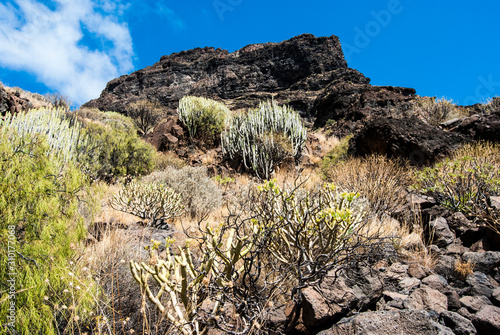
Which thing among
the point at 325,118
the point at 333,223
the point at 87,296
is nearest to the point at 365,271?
the point at 333,223

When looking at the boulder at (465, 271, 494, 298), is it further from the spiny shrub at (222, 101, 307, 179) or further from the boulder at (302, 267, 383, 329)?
the spiny shrub at (222, 101, 307, 179)

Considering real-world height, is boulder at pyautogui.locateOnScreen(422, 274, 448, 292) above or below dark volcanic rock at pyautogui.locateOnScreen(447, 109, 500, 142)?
below

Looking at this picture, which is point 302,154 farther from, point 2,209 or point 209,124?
point 2,209

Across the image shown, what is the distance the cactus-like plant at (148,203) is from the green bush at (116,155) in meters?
3.38

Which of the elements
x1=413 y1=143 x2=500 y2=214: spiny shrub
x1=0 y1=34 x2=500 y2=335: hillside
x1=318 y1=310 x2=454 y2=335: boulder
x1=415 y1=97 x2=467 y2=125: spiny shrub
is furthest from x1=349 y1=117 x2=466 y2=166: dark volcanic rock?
x1=318 y1=310 x2=454 y2=335: boulder

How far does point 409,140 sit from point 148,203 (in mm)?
6997

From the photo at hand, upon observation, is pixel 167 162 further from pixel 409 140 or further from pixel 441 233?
pixel 441 233

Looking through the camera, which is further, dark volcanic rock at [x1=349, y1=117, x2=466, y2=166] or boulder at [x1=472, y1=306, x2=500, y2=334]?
dark volcanic rock at [x1=349, y1=117, x2=466, y2=166]

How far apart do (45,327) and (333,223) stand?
2430 mm

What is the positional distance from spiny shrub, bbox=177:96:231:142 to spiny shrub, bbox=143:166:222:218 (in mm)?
4977

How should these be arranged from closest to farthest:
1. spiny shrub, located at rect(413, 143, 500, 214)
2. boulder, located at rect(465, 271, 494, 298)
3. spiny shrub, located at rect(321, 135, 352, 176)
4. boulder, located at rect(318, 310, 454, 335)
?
boulder, located at rect(318, 310, 454, 335) → boulder, located at rect(465, 271, 494, 298) → spiny shrub, located at rect(413, 143, 500, 214) → spiny shrub, located at rect(321, 135, 352, 176)

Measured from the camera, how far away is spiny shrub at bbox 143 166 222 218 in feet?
20.2

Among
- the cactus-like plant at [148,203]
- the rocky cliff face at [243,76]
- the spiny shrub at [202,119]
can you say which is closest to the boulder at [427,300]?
the cactus-like plant at [148,203]

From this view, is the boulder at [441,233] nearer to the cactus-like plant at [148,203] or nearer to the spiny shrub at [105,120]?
the cactus-like plant at [148,203]
